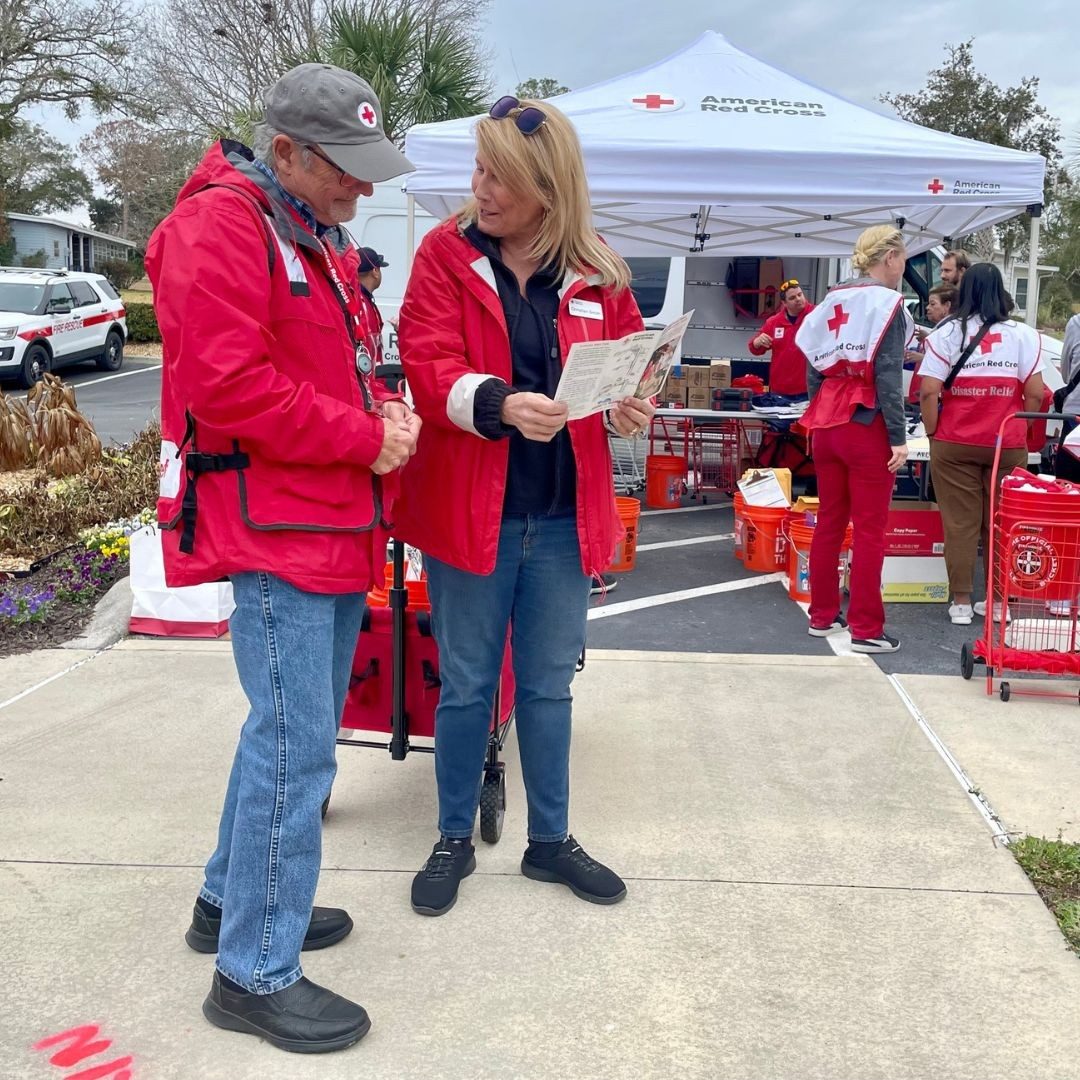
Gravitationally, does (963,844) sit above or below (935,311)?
below

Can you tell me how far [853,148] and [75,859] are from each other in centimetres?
579

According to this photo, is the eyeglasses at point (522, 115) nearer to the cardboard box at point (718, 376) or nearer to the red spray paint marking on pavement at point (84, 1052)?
the red spray paint marking on pavement at point (84, 1052)

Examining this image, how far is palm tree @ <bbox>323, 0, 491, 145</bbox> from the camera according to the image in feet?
55.7

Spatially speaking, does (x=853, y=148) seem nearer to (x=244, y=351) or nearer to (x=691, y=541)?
(x=691, y=541)

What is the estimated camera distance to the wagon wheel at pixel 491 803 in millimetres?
3438

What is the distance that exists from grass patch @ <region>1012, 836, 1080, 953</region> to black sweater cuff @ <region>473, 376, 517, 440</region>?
200 cm

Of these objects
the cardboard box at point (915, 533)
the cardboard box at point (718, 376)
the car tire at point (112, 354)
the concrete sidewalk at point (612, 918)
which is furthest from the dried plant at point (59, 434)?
the car tire at point (112, 354)

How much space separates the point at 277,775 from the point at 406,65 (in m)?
16.8

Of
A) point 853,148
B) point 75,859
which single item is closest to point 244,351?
point 75,859

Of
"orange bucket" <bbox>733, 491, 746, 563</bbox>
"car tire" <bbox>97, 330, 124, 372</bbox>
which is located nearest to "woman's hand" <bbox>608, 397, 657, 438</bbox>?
"orange bucket" <bbox>733, 491, 746, 563</bbox>

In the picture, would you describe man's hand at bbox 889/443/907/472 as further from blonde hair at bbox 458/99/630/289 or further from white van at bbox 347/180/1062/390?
white van at bbox 347/180/1062/390

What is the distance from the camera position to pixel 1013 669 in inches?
191

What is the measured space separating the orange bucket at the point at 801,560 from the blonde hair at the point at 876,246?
5.31ft

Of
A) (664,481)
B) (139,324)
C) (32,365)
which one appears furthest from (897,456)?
(139,324)
